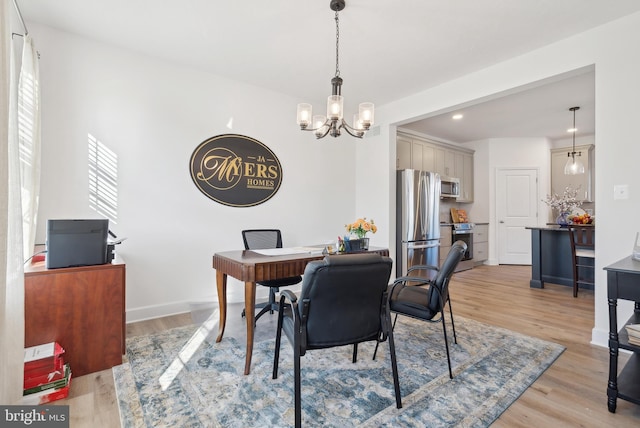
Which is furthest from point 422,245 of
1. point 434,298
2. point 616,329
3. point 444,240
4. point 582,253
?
point 616,329

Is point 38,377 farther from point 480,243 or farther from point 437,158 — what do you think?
point 480,243

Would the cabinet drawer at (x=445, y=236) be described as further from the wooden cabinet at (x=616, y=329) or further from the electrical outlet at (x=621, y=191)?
the wooden cabinet at (x=616, y=329)

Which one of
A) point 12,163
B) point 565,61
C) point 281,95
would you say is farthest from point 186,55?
point 565,61

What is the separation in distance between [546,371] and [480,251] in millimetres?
4662

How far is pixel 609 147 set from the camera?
2.51m

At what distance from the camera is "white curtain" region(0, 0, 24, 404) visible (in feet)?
4.26

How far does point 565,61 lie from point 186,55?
3.64 meters

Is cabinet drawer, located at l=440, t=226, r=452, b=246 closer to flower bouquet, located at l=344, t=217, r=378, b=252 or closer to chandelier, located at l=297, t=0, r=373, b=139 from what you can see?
flower bouquet, located at l=344, t=217, r=378, b=252

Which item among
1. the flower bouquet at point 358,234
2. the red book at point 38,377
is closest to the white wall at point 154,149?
the red book at point 38,377

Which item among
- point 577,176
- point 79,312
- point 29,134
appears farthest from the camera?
point 577,176

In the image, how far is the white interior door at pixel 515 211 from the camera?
21.2 ft

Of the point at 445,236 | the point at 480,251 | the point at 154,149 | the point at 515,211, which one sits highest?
the point at 154,149

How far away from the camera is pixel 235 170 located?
3.73 metres

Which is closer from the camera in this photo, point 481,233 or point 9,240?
point 9,240
